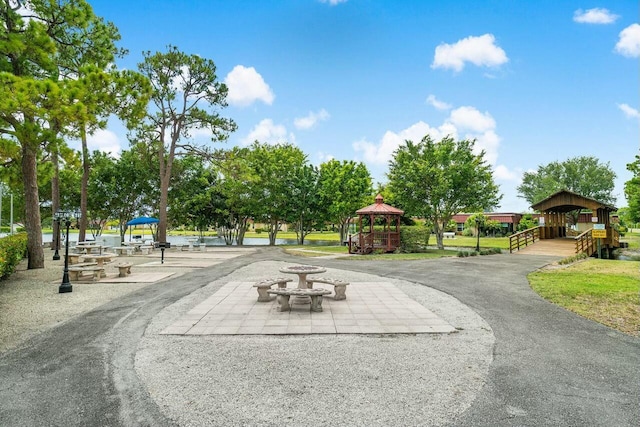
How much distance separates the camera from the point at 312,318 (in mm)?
6031

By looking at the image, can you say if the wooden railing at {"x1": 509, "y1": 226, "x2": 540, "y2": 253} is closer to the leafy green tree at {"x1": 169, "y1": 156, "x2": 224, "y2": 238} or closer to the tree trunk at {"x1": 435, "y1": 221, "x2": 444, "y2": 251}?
the tree trunk at {"x1": 435, "y1": 221, "x2": 444, "y2": 251}

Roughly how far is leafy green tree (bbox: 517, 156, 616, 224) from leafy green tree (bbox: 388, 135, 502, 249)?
110 feet

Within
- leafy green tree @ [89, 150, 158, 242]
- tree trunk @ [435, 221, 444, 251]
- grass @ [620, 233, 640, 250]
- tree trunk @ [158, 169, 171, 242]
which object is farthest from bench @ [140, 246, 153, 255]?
grass @ [620, 233, 640, 250]

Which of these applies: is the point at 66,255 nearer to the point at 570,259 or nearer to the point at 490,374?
the point at 490,374

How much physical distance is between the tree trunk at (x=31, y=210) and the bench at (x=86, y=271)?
12.7 feet

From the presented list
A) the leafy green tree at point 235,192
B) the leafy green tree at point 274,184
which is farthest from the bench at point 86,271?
the leafy green tree at point 274,184

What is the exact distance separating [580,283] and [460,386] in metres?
8.08

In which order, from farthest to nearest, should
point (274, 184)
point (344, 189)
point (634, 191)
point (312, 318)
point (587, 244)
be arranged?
point (274, 184) < point (344, 189) < point (634, 191) < point (587, 244) < point (312, 318)

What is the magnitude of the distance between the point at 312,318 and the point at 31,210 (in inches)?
497

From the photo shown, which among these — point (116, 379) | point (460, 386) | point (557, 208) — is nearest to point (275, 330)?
point (116, 379)

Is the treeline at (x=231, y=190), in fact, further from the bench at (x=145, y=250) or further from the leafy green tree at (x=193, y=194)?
the bench at (x=145, y=250)

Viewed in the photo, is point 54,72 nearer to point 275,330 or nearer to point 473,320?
point 275,330

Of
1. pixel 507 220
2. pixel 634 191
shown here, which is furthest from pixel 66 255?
pixel 507 220

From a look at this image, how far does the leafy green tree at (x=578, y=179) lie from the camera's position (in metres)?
49.5
